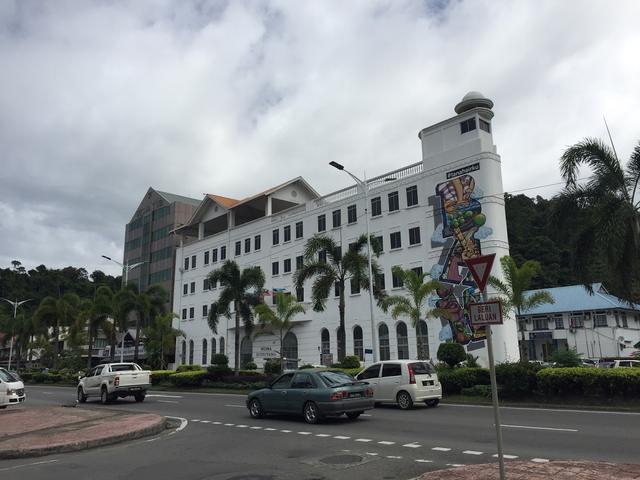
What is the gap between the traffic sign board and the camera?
654 cm

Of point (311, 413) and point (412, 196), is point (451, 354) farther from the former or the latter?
point (412, 196)

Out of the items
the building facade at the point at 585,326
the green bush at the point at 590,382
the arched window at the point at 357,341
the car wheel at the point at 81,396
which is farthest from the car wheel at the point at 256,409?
the building facade at the point at 585,326

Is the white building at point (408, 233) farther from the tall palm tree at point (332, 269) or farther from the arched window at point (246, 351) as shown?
the tall palm tree at point (332, 269)

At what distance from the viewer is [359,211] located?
45.1 metres

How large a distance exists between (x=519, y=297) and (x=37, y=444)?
1924 centimetres

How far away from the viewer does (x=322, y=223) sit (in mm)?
48562

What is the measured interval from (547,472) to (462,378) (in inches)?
588

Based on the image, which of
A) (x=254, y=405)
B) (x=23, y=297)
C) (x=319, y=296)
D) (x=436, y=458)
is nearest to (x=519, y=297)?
(x=319, y=296)

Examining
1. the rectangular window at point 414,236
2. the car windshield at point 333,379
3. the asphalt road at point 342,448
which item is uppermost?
the rectangular window at point 414,236

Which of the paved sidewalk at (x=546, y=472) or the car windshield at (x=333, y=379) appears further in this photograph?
the car windshield at (x=333, y=379)

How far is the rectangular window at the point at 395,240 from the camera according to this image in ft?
139

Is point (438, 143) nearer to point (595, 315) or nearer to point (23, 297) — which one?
point (595, 315)

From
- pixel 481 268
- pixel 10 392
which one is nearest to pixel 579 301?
pixel 10 392

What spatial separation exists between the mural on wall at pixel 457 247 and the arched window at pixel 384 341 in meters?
5.28
